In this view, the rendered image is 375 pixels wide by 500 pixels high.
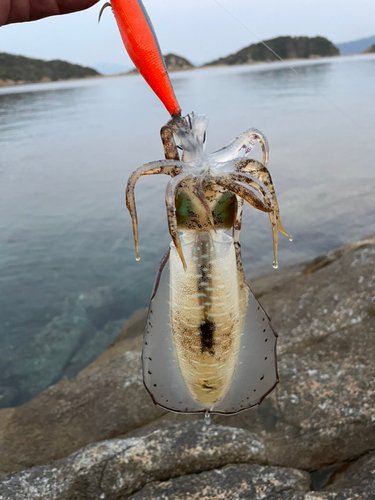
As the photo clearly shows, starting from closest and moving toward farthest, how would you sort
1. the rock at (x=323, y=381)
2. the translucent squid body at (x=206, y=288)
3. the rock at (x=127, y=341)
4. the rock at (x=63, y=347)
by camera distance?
the translucent squid body at (x=206, y=288), the rock at (x=323, y=381), the rock at (x=127, y=341), the rock at (x=63, y=347)

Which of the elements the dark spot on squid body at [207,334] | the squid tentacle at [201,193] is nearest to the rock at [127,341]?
the dark spot on squid body at [207,334]

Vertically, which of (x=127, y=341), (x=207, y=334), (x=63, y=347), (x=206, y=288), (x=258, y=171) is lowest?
(x=63, y=347)

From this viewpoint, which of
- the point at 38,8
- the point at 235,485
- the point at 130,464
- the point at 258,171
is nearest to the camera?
the point at 258,171

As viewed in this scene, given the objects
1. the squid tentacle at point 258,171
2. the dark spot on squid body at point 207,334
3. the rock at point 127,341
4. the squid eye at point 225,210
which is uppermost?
the squid tentacle at point 258,171

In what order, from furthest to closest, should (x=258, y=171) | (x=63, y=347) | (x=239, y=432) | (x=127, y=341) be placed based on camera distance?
1. (x=63, y=347)
2. (x=127, y=341)
3. (x=239, y=432)
4. (x=258, y=171)

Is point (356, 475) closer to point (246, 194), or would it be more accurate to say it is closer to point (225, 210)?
point (225, 210)

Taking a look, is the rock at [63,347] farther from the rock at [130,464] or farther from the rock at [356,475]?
the rock at [356,475]

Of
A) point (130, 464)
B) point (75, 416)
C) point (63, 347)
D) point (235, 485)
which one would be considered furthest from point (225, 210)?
point (63, 347)
